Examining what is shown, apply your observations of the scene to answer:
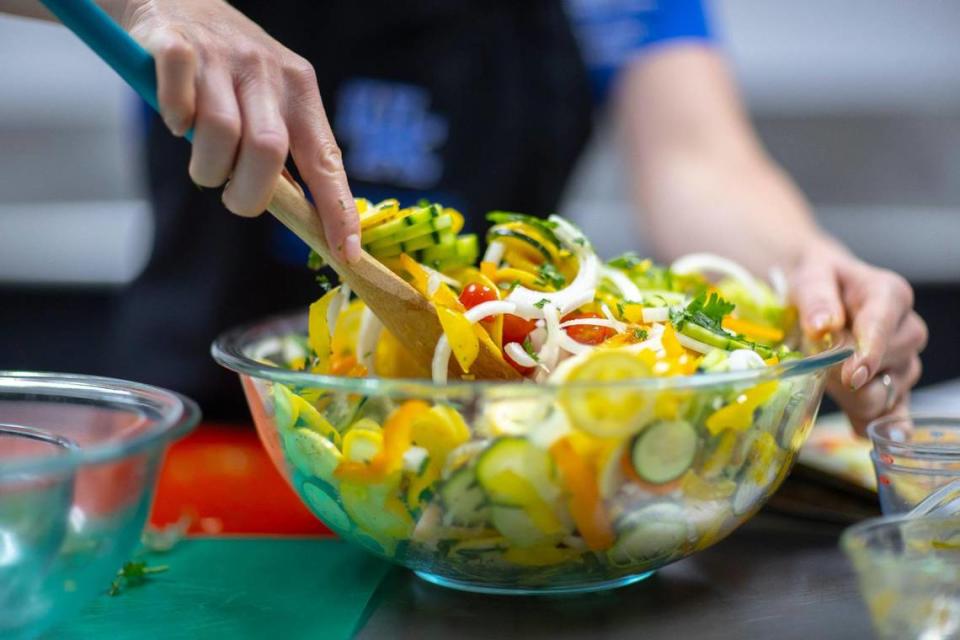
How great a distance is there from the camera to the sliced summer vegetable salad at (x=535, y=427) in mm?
730

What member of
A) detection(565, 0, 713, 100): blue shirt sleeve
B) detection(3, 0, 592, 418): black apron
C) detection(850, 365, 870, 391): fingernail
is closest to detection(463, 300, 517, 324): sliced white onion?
detection(850, 365, 870, 391): fingernail

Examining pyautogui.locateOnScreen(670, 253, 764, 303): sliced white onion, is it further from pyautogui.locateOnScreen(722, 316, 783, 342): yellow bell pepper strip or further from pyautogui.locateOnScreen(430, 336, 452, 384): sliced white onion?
pyautogui.locateOnScreen(430, 336, 452, 384): sliced white onion

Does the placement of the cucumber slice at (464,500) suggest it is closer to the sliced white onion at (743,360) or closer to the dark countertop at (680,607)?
the dark countertop at (680,607)

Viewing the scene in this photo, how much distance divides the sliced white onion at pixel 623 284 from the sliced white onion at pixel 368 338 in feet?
0.78

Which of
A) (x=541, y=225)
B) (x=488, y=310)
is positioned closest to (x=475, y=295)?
(x=488, y=310)

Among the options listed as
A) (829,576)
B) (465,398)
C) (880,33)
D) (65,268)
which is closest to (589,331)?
(465,398)

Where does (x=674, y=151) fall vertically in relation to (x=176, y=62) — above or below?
below

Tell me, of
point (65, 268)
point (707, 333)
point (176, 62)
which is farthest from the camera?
point (65, 268)

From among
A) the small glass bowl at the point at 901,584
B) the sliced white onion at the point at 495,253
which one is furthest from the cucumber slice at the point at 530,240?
the small glass bowl at the point at 901,584

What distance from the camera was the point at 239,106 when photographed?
0.76m

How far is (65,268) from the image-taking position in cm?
319

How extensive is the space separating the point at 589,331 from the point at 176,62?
42cm

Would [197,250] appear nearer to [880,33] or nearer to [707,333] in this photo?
[707,333]

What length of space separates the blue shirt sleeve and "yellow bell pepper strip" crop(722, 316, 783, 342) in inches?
35.3
